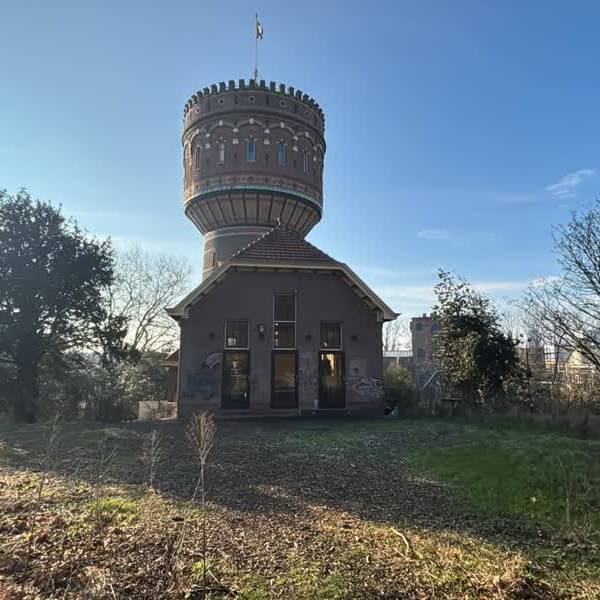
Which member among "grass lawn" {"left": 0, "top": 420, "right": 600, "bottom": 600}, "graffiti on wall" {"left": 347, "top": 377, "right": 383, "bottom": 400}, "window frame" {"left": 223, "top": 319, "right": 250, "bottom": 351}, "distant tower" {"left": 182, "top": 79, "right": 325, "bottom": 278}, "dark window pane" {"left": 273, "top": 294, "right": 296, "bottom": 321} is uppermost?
"distant tower" {"left": 182, "top": 79, "right": 325, "bottom": 278}

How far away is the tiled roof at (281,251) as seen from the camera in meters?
15.2

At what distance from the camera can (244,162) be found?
21781mm

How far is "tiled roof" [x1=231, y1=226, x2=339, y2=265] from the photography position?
15.2 meters

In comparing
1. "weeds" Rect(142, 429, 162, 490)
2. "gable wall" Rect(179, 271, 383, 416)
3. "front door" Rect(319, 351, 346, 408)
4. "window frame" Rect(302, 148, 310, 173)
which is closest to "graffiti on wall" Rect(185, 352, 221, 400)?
"gable wall" Rect(179, 271, 383, 416)

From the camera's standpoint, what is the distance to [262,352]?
48.6 feet

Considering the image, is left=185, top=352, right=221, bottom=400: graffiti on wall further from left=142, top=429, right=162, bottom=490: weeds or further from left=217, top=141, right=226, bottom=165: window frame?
left=217, top=141, right=226, bottom=165: window frame

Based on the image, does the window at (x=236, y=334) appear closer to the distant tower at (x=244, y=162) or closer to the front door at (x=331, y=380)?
the front door at (x=331, y=380)

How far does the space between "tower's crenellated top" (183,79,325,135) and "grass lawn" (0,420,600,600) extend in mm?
17084

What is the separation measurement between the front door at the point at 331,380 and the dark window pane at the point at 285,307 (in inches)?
61.0

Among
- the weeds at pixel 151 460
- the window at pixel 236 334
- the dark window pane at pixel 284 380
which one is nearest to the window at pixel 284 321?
the dark window pane at pixel 284 380

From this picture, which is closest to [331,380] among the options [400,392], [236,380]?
[400,392]

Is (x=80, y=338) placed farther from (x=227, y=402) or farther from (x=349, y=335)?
(x=349, y=335)

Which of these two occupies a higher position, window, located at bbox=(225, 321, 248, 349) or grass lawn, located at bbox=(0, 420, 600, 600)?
window, located at bbox=(225, 321, 248, 349)

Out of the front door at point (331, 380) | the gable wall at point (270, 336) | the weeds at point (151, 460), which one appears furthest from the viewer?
the front door at point (331, 380)
